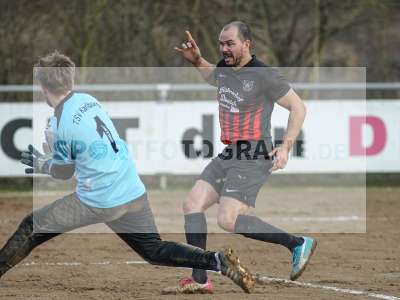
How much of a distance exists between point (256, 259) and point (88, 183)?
3419mm

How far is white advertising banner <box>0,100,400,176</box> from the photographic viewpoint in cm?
1566

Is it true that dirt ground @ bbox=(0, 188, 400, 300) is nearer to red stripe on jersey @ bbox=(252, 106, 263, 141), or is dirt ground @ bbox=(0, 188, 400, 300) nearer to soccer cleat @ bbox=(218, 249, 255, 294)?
soccer cleat @ bbox=(218, 249, 255, 294)

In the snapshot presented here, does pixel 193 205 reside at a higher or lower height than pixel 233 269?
higher

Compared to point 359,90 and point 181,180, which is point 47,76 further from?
point 359,90

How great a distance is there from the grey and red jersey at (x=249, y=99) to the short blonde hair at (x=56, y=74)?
72.1 inches

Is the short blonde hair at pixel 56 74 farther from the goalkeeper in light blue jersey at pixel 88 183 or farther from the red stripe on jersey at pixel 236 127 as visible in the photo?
the red stripe on jersey at pixel 236 127

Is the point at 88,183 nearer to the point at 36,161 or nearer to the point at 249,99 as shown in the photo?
the point at 36,161

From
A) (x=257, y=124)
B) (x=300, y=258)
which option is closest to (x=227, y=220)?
(x=300, y=258)

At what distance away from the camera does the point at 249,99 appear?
314 inches

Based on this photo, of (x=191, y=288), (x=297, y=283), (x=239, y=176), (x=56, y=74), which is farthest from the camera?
(x=297, y=283)

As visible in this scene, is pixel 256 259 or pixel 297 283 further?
pixel 256 259

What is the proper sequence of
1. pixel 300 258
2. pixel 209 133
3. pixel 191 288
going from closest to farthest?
pixel 191 288 → pixel 300 258 → pixel 209 133

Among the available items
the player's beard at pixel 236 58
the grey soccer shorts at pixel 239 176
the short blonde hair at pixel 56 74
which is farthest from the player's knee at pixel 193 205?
the short blonde hair at pixel 56 74

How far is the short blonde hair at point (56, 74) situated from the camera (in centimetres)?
658
